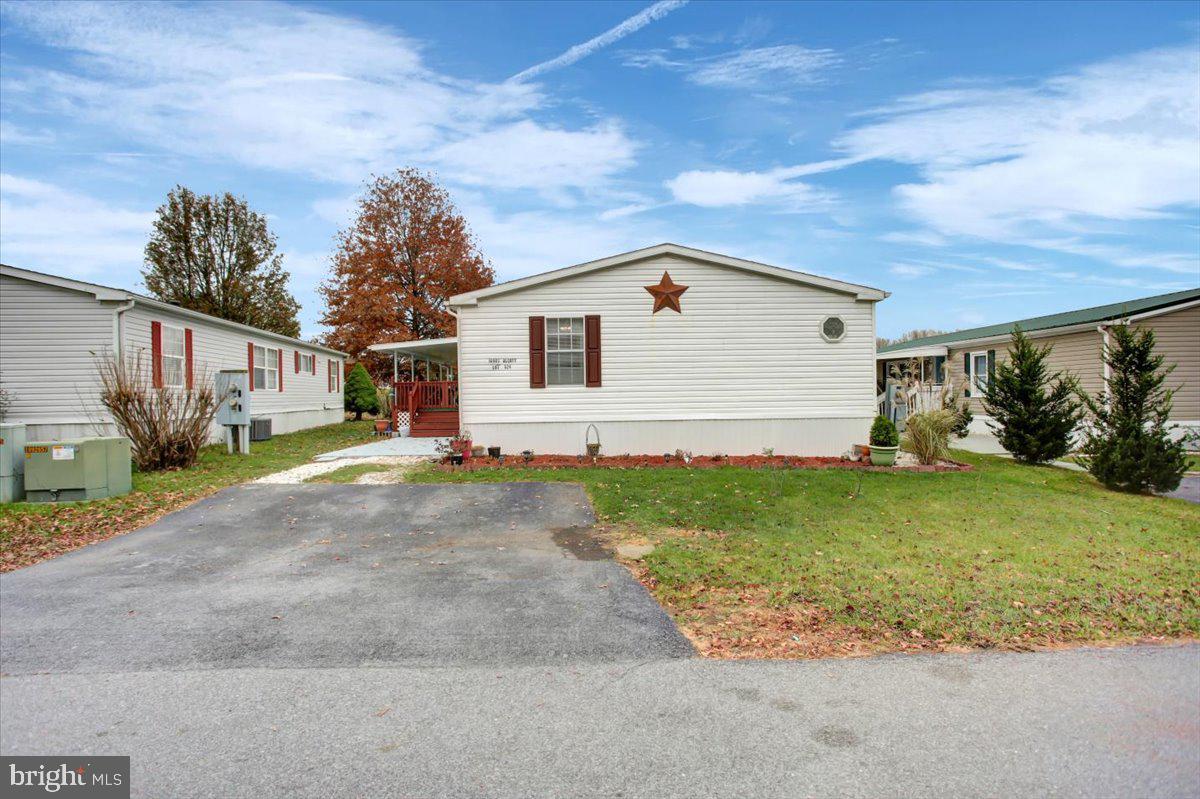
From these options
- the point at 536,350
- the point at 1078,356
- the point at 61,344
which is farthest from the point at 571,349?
the point at 1078,356

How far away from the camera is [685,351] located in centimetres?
1298

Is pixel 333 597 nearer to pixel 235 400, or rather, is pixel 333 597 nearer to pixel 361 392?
pixel 235 400

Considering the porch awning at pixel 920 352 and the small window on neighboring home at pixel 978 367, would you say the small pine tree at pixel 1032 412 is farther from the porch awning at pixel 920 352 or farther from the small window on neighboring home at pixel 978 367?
the porch awning at pixel 920 352

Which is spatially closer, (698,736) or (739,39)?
(698,736)

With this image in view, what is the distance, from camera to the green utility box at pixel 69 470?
341 inches

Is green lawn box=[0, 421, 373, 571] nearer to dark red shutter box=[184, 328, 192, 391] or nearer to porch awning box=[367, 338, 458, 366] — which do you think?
dark red shutter box=[184, 328, 192, 391]

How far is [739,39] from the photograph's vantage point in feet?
39.3

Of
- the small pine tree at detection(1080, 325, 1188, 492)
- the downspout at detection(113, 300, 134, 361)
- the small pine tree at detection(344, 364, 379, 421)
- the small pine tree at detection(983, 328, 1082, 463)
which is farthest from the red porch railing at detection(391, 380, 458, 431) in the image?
the small pine tree at detection(1080, 325, 1188, 492)

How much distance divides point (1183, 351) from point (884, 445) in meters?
10.1

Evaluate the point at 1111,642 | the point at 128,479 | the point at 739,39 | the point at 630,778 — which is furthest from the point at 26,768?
the point at 739,39

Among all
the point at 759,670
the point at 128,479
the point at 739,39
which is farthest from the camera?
the point at 739,39

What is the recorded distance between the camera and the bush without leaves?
1116 centimetres

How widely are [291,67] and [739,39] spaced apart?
27.2 ft

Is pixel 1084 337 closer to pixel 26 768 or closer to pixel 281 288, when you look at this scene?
pixel 26 768
